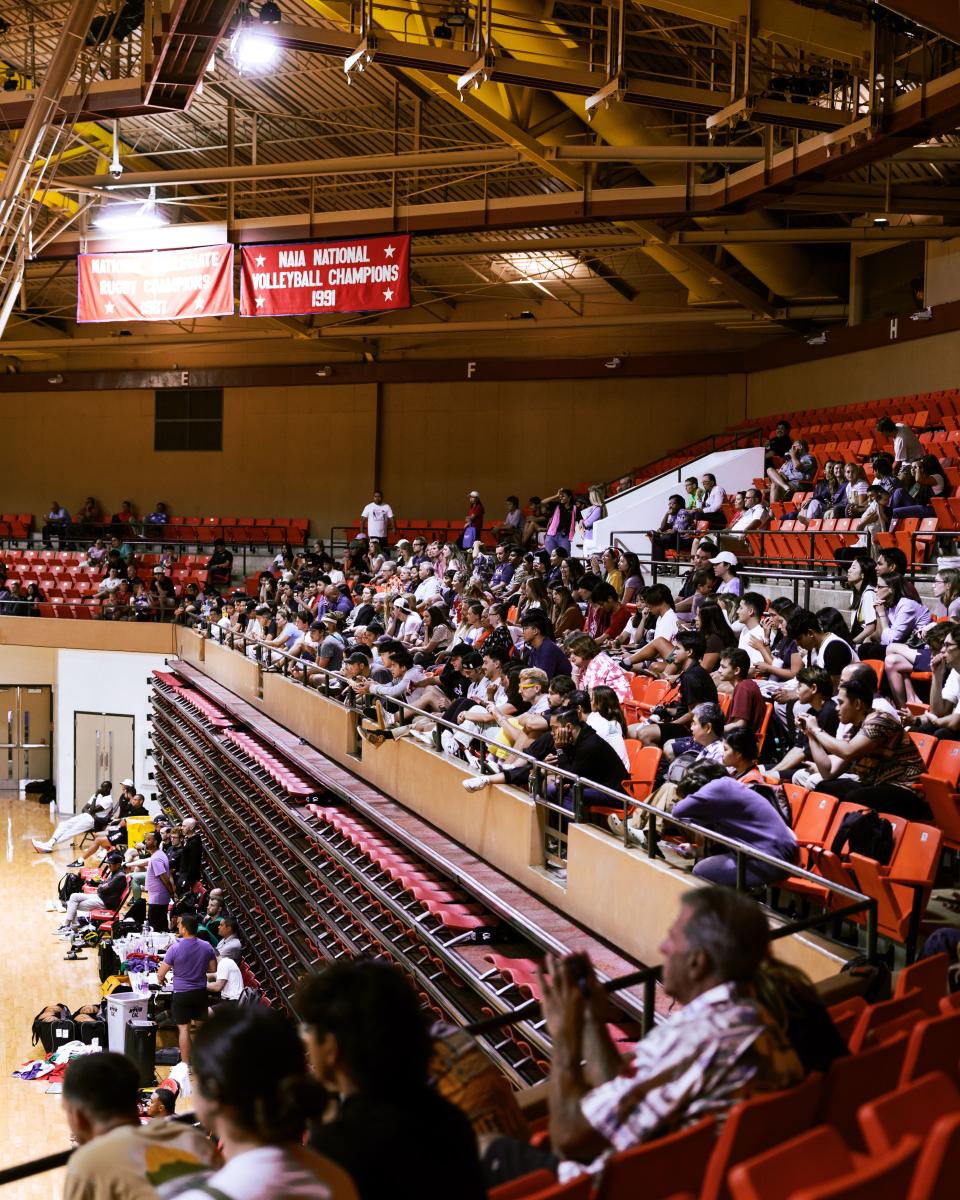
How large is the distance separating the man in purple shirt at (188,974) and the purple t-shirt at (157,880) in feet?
8.57

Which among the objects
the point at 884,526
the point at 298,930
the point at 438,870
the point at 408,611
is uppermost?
the point at 884,526

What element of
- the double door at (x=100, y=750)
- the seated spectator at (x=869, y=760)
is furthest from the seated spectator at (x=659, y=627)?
the double door at (x=100, y=750)

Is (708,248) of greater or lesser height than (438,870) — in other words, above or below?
above

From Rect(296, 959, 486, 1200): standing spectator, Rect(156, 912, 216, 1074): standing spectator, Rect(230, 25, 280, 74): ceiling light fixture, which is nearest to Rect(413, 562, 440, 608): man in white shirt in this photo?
Rect(156, 912, 216, 1074): standing spectator

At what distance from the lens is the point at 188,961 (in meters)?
10.3

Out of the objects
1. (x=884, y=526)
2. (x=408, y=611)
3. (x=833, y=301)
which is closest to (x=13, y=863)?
(x=408, y=611)

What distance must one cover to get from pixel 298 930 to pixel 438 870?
2692 millimetres

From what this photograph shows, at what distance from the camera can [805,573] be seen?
10.4m

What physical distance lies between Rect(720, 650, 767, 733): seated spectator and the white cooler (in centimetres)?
599

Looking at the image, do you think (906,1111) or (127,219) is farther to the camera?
(127,219)

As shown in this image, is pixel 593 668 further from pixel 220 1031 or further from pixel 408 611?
pixel 220 1031

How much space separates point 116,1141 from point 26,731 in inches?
853

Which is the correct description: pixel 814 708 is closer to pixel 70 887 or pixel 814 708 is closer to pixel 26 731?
pixel 70 887

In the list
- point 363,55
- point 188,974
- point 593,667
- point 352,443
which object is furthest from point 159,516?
point 593,667
